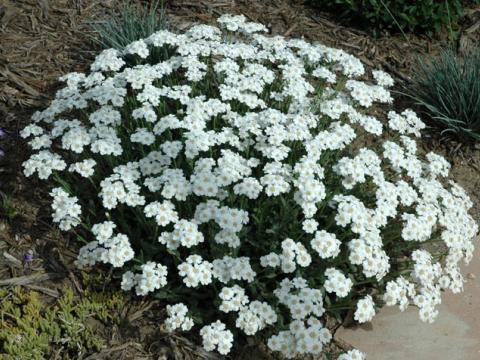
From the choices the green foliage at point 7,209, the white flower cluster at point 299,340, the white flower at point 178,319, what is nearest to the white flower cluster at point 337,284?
the white flower cluster at point 299,340

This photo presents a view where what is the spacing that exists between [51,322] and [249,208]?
4.49 feet

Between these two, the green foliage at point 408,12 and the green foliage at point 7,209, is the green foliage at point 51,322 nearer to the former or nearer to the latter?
the green foliage at point 7,209

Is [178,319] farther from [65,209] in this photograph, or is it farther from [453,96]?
[453,96]

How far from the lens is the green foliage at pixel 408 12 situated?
5.78 metres

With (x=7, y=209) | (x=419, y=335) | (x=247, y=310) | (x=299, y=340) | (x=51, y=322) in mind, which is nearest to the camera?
(x=299, y=340)

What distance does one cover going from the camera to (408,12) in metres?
5.82

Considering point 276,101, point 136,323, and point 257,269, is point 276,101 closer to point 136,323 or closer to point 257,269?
point 257,269

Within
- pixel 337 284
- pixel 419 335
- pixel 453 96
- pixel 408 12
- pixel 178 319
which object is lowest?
pixel 419 335

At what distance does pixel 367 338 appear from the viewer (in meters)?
3.72

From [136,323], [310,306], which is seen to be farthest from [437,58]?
[136,323]

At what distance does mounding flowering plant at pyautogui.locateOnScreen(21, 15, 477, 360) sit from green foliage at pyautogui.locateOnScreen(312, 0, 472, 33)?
177 centimetres

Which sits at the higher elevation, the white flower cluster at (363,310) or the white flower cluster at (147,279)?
the white flower cluster at (363,310)

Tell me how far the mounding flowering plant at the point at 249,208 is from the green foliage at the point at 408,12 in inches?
69.5

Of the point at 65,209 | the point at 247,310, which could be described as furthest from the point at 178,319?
the point at 65,209
